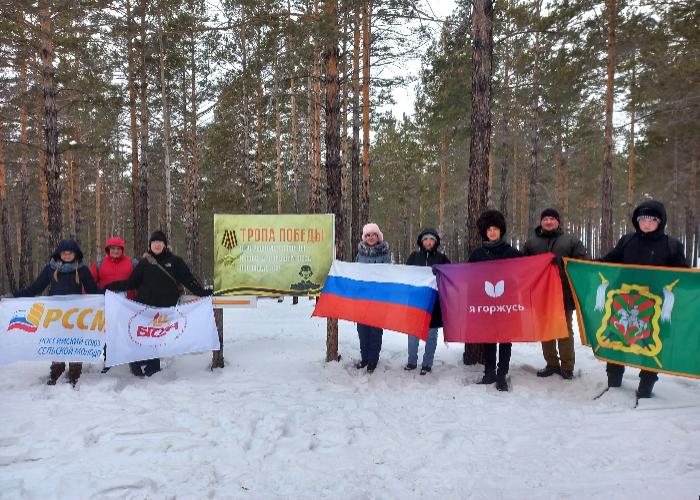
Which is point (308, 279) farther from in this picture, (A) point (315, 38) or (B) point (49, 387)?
(A) point (315, 38)

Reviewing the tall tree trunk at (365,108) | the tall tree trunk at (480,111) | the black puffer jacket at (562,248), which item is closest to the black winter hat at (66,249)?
the tall tree trunk at (480,111)

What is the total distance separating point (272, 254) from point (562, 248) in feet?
13.6

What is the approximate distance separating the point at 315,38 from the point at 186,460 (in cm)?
663

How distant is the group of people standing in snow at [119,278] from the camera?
5826 mm

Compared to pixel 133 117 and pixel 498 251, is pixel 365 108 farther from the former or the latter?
pixel 498 251

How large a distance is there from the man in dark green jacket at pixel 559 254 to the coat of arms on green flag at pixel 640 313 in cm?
27

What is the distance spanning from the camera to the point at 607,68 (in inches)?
544

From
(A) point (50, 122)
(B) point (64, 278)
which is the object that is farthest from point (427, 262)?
(A) point (50, 122)

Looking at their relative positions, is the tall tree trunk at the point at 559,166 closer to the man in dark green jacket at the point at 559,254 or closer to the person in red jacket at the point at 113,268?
the man in dark green jacket at the point at 559,254

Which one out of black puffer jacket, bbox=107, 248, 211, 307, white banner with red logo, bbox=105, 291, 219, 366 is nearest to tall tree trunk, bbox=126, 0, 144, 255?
black puffer jacket, bbox=107, 248, 211, 307

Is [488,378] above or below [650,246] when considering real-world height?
below

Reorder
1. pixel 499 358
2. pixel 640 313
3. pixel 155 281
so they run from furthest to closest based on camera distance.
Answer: pixel 155 281 < pixel 499 358 < pixel 640 313

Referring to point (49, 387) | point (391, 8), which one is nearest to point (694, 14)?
point (391, 8)

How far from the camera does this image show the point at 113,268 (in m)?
6.43
